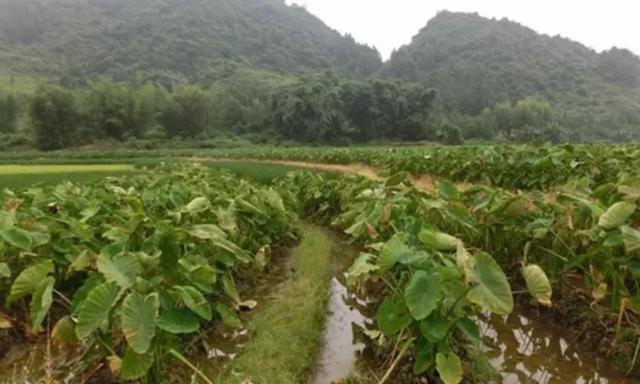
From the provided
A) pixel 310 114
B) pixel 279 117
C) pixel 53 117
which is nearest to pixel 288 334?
pixel 53 117

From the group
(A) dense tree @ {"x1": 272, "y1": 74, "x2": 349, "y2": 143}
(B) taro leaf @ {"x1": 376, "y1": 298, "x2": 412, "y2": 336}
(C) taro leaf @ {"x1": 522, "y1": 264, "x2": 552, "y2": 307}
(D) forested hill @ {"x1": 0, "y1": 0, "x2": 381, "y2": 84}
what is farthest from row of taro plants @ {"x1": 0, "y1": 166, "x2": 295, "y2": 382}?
(D) forested hill @ {"x1": 0, "y1": 0, "x2": 381, "y2": 84}

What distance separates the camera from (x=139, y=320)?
217 cm

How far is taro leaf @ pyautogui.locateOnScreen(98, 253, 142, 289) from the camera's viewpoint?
7.43 feet

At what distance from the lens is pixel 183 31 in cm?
9875

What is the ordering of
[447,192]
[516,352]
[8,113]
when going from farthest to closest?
→ [8,113]
[447,192]
[516,352]

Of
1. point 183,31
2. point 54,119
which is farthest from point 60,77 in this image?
point 54,119

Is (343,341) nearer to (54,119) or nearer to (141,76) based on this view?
(54,119)

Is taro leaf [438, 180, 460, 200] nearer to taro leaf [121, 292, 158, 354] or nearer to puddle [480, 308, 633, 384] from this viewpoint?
puddle [480, 308, 633, 384]

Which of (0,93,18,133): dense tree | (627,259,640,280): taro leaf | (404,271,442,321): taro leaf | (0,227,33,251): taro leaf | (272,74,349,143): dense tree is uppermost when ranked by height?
(627,259,640,280): taro leaf

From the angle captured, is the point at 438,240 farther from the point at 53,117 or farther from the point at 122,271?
the point at 53,117

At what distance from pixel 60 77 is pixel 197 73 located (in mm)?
21524

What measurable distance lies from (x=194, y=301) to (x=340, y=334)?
1.51 m

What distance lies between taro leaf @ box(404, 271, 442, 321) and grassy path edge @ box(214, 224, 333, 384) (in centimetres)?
94

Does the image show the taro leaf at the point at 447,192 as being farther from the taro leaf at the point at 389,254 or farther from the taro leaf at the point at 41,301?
the taro leaf at the point at 41,301
